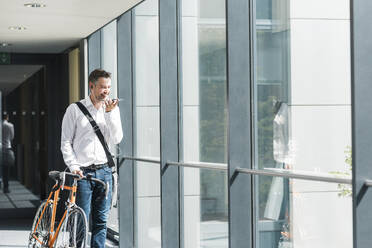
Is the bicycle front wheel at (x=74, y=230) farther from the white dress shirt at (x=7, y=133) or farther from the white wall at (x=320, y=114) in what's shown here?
the white dress shirt at (x=7, y=133)

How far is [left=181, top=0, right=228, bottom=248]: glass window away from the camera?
554 centimetres

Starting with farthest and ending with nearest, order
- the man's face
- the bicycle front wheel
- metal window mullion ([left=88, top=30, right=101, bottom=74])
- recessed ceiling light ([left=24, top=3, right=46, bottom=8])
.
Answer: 1. metal window mullion ([left=88, top=30, right=101, bottom=74])
2. recessed ceiling light ([left=24, top=3, right=46, bottom=8])
3. the man's face
4. the bicycle front wheel

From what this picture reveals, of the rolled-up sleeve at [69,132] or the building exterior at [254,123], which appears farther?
the rolled-up sleeve at [69,132]

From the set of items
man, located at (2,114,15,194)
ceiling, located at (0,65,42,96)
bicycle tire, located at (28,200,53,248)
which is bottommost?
bicycle tire, located at (28,200,53,248)

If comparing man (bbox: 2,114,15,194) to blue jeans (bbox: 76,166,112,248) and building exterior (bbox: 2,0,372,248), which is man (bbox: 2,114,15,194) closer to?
building exterior (bbox: 2,0,372,248)

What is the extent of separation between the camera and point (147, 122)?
7.72 m

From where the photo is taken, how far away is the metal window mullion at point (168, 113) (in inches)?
257

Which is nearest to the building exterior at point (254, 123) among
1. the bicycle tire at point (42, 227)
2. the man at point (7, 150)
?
the bicycle tire at point (42, 227)

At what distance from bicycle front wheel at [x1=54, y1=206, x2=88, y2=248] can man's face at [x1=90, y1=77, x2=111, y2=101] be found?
0.96m

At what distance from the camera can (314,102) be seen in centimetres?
398

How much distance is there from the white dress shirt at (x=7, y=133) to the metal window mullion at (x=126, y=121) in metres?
4.23

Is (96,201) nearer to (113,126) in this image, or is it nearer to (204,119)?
(113,126)

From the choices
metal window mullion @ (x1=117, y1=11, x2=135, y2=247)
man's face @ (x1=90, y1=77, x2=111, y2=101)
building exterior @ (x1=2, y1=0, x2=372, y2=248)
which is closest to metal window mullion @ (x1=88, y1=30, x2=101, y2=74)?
metal window mullion @ (x1=117, y1=11, x2=135, y2=247)

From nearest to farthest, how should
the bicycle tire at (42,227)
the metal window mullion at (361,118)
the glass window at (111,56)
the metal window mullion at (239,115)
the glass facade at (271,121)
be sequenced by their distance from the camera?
the metal window mullion at (361,118) → the glass facade at (271,121) → the metal window mullion at (239,115) → the bicycle tire at (42,227) → the glass window at (111,56)
